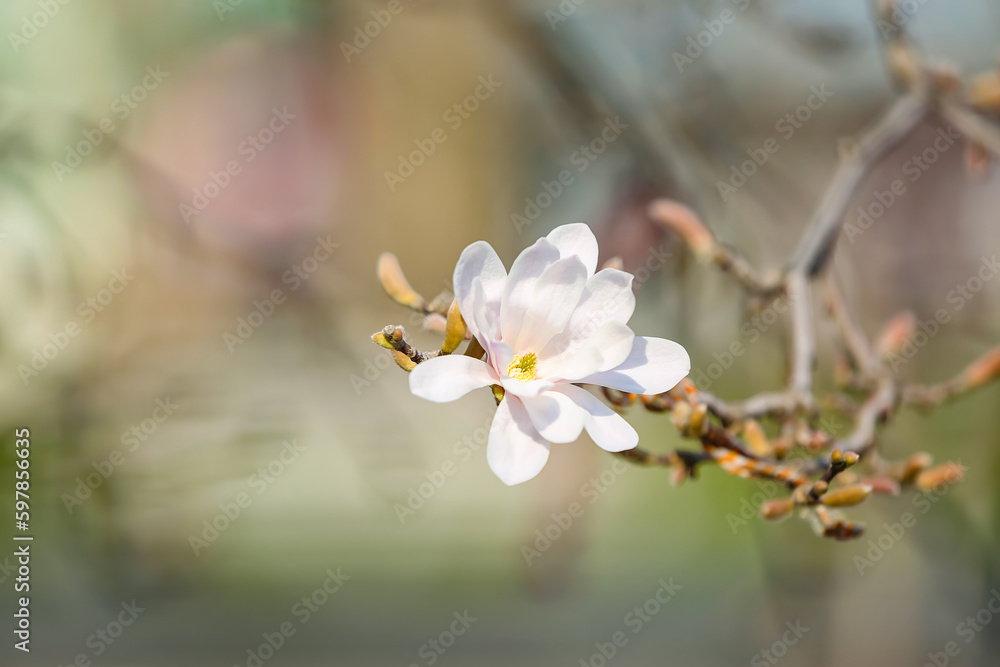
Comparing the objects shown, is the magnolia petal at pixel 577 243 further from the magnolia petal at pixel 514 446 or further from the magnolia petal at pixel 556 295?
the magnolia petal at pixel 514 446

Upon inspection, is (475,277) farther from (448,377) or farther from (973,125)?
(973,125)

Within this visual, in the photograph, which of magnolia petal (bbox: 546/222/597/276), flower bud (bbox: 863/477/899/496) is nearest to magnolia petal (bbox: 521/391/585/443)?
magnolia petal (bbox: 546/222/597/276)

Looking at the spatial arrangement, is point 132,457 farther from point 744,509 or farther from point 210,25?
point 744,509

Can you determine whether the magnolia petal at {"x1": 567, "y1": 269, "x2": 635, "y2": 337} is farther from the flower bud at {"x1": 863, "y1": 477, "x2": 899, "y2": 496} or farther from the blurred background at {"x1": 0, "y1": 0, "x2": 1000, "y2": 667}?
the blurred background at {"x1": 0, "y1": 0, "x2": 1000, "y2": 667}

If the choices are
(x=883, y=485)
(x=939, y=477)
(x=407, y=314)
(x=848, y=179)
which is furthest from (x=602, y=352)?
(x=407, y=314)

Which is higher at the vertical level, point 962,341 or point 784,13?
point 784,13

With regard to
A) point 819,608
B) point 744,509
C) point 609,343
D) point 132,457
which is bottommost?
point 819,608

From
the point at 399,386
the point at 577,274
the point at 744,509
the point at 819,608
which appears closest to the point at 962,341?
the point at 744,509
